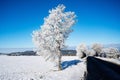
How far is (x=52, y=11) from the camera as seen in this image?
34.7 meters

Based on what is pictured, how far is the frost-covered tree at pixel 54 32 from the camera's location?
3419 centimetres

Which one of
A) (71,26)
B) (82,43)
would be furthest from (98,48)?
(71,26)

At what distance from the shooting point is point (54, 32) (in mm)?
34219

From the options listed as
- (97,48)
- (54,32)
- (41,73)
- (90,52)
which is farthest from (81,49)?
(41,73)

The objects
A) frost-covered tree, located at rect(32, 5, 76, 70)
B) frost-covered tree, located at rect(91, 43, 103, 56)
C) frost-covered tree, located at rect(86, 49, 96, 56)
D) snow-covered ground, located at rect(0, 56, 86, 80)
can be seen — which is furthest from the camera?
frost-covered tree, located at rect(91, 43, 103, 56)

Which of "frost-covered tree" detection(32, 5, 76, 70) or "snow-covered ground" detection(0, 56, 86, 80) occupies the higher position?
"frost-covered tree" detection(32, 5, 76, 70)

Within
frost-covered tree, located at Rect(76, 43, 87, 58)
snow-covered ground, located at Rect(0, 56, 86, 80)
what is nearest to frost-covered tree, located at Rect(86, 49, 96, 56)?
frost-covered tree, located at Rect(76, 43, 87, 58)

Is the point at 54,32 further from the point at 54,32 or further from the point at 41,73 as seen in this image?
the point at 41,73

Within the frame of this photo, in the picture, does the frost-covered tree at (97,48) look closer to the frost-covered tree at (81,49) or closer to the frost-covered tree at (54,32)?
the frost-covered tree at (81,49)

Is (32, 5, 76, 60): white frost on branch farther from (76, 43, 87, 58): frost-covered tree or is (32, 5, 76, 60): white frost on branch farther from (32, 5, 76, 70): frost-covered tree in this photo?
(76, 43, 87, 58): frost-covered tree

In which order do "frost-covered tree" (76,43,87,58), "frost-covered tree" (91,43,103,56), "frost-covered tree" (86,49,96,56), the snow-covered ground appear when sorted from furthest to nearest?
"frost-covered tree" (91,43,103,56), "frost-covered tree" (86,49,96,56), "frost-covered tree" (76,43,87,58), the snow-covered ground

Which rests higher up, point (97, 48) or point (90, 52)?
point (97, 48)

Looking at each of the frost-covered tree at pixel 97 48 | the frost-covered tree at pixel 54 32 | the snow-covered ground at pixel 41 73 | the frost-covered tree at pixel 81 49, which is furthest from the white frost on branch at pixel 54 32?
the frost-covered tree at pixel 97 48

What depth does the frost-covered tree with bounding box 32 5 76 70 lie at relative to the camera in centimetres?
3419
